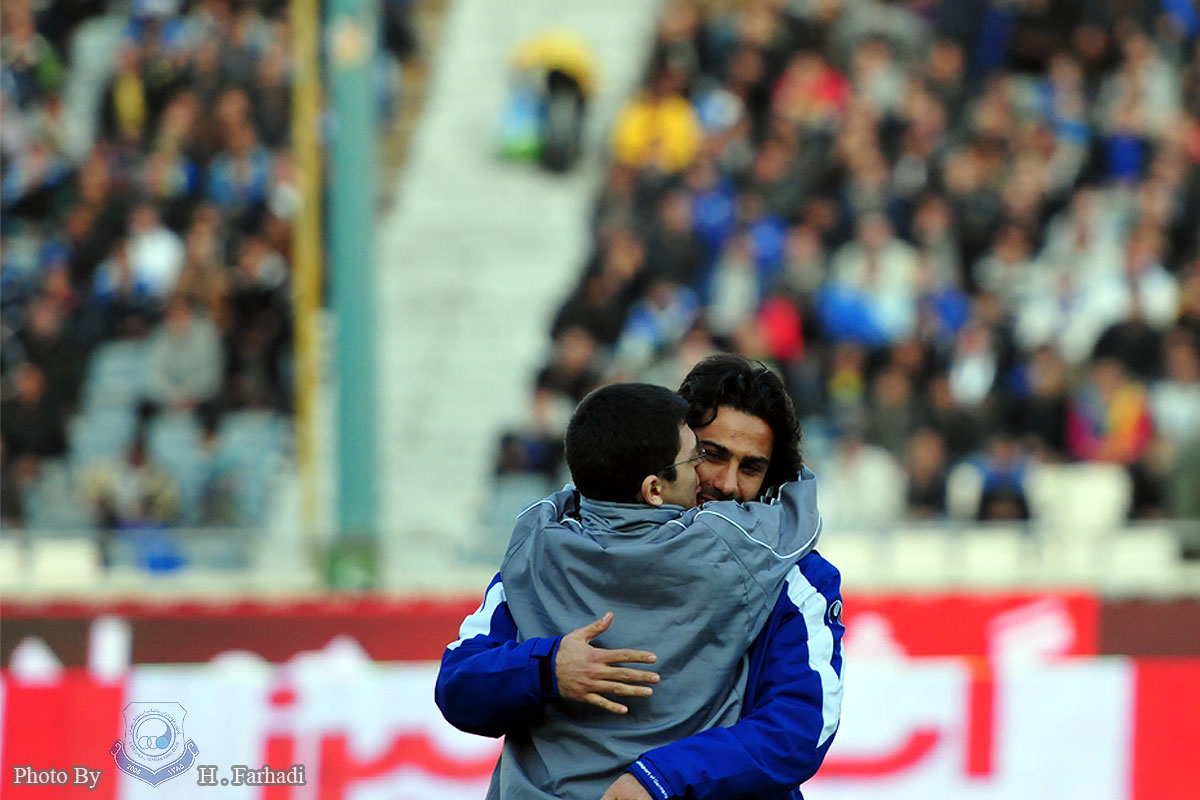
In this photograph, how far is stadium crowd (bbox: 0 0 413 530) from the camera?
42.5 ft

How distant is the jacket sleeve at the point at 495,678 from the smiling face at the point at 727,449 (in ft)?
1.45

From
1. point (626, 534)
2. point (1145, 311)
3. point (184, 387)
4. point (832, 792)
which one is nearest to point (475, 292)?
point (184, 387)

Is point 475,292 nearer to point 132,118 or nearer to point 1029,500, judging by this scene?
point 132,118

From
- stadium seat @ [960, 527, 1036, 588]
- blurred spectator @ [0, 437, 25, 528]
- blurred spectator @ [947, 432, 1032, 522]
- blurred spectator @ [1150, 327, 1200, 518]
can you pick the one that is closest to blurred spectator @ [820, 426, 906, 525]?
blurred spectator @ [947, 432, 1032, 522]

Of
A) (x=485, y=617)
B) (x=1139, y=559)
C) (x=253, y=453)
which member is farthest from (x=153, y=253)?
(x=485, y=617)

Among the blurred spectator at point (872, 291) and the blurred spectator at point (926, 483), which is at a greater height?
the blurred spectator at point (872, 291)

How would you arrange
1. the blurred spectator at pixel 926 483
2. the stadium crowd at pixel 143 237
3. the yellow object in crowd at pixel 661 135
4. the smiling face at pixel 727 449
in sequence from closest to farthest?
the smiling face at pixel 727 449, the blurred spectator at pixel 926 483, the stadium crowd at pixel 143 237, the yellow object in crowd at pixel 661 135

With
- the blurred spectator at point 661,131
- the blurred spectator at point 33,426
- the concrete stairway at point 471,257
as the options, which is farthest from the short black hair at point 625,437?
the blurred spectator at point 661,131

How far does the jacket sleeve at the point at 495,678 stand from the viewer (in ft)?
10.3

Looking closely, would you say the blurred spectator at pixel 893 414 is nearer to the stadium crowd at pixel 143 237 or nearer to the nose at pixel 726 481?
the stadium crowd at pixel 143 237

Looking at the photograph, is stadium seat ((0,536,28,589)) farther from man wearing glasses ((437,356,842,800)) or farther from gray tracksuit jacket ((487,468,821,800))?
gray tracksuit jacket ((487,468,821,800))

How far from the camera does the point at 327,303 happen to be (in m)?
15.8

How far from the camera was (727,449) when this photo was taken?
3467 mm

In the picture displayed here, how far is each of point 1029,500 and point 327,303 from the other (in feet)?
22.7
